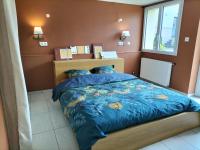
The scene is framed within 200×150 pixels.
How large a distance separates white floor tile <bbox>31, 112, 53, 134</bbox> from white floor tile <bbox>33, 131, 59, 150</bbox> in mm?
120

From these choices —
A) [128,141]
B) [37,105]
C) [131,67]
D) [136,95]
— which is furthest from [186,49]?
[37,105]

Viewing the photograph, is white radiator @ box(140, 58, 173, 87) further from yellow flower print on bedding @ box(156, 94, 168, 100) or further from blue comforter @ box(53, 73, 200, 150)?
yellow flower print on bedding @ box(156, 94, 168, 100)

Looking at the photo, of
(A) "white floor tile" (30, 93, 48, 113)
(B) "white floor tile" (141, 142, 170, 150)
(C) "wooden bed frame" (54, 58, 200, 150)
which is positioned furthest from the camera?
(A) "white floor tile" (30, 93, 48, 113)

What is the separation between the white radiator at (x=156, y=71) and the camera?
400cm

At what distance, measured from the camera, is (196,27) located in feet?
10.8

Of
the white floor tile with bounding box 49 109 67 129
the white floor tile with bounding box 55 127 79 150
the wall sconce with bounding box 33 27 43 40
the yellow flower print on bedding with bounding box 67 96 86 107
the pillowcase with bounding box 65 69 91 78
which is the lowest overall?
the white floor tile with bounding box 55 127 79 150

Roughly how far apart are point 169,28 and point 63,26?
2.74 meters

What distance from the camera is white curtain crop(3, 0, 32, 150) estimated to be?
1.31 meters

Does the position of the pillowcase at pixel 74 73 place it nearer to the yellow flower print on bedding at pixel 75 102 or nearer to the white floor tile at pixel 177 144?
the yellow flower print on bedding at pixel 75 102

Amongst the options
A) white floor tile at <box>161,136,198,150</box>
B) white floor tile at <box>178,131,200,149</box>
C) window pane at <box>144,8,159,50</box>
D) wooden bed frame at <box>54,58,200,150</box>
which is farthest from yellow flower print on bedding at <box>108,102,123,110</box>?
window pane at <box>144,8,159,50</box>

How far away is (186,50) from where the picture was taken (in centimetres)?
358

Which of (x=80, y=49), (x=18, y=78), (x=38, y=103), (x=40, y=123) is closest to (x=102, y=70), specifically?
(x=80, y=49)

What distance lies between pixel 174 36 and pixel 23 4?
3.66 metres

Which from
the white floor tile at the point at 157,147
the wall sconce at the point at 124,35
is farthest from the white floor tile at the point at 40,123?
the wall sconce at the point at 124,35
